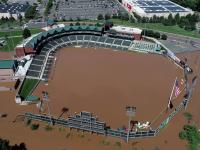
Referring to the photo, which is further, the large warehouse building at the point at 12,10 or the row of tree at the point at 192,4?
the row of tree at the point at 192,4

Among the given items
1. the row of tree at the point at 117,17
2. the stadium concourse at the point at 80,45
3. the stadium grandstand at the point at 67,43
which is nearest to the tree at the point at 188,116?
the stadium concourse at the point at 80,45

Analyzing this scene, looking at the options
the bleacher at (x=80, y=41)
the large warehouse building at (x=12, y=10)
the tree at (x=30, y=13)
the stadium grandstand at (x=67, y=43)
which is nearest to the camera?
the stadium grandstand at (x=67, y=43)

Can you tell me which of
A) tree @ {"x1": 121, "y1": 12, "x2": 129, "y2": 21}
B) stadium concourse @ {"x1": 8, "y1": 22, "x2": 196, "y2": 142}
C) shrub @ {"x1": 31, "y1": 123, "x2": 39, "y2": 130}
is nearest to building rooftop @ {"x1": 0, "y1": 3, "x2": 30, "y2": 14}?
stadium concourse @ {"x1": 8, "y1": 22, "x2": 196, "y2": 142}

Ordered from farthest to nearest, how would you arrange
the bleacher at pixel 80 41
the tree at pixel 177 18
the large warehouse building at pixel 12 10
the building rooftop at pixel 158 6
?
the building rooftop at pixel 158 6 < the large warehouse building at pixel 12 10 < the tree at pixel 177 18 < the bleacher at pixel 80 41

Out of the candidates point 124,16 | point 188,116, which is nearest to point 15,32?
point 124,16

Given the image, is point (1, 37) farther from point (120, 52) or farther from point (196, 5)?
point (196, 5)

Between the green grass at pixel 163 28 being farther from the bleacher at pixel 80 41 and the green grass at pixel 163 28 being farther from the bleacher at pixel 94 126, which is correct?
the bleacher at pixel 94 126
